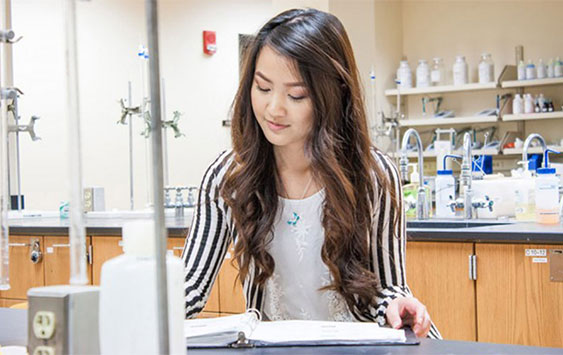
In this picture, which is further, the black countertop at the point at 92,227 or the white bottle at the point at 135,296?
the black countertop at the point at 92,227

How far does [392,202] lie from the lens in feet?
5.14

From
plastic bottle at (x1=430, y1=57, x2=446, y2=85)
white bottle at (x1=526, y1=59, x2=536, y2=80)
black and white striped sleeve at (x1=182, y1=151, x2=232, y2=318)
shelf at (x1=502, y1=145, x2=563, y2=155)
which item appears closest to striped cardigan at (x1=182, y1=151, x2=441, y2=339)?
black and white striped sleeve at (x1=182, y1=151, x2=232, y2=318)

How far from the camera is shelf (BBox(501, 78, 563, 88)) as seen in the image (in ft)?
19.8

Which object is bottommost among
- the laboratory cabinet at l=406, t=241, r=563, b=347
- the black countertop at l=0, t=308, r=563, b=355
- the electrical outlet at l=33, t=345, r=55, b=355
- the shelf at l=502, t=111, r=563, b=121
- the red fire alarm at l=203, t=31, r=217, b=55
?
the laboratory cabinet at l=406, t=241, r=563, b=347

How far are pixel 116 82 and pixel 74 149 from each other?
481 cm

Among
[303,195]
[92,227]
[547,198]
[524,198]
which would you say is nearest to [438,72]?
[524,198]

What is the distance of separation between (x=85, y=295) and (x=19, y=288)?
3169 millimetres

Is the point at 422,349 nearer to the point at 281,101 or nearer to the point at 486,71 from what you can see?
the point at 281,101

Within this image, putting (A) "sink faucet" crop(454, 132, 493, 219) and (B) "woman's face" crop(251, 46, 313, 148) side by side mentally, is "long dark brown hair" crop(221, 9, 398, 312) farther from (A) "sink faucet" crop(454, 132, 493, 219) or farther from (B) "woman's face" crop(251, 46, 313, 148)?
(A) "sink faucet" crop(454, 132, 493, 219)

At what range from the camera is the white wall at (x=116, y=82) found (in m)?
5.05

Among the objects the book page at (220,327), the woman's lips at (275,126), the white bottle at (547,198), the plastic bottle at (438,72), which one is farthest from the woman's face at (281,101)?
the plastic bottle at (438,72)

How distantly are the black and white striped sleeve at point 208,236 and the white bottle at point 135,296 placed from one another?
80cm

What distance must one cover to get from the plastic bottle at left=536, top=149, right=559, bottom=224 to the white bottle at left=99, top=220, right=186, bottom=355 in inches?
97.0

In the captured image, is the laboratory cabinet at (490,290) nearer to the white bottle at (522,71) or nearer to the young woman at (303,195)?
the young woman at (303,195)
